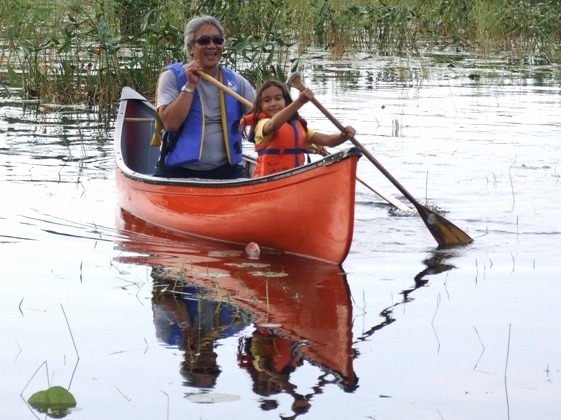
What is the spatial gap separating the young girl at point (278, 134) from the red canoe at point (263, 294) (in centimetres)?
53

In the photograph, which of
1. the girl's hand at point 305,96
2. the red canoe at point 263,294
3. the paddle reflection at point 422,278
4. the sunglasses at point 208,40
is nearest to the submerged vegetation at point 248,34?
the sunglasses at point 208,40

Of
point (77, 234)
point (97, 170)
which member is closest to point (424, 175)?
point (97, 170)

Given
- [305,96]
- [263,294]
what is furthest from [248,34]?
[263,294]

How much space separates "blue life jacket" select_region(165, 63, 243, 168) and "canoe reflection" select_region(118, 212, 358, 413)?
49 centimetres

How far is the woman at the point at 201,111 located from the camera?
295 inches

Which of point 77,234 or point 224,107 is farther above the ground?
point 224,107

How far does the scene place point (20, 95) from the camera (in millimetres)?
13883

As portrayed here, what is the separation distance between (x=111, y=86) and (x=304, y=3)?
536cm

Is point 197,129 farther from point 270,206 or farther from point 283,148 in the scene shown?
point 270,206

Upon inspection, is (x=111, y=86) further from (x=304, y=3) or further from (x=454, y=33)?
(x=454, y=33)

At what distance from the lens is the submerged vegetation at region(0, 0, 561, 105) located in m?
12.9

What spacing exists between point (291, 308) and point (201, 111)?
87.4 inches

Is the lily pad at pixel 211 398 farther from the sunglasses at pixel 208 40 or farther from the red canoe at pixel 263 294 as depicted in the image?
the sunglasses at pixel 208 40

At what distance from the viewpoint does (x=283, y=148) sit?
727 cm
